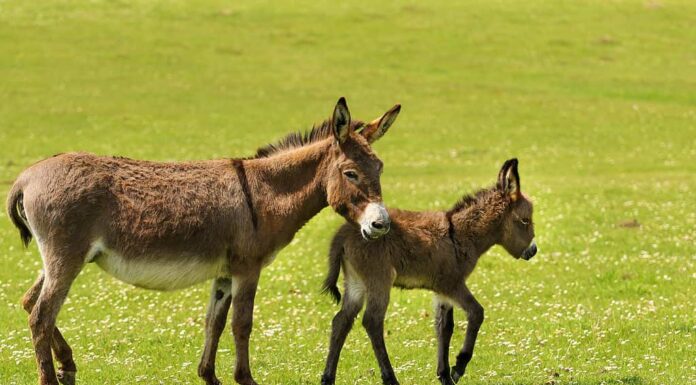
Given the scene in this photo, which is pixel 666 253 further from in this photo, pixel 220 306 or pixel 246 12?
pixel 246 12

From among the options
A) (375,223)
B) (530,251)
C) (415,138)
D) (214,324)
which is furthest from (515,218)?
(415,138)

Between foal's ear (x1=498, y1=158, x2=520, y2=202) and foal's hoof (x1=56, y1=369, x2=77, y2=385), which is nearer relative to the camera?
foal's hoof (x1=56, y1=369, x2=77, y2=385)

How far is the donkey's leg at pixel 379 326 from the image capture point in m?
10.8

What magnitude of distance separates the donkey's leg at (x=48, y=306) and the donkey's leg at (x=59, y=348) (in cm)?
61

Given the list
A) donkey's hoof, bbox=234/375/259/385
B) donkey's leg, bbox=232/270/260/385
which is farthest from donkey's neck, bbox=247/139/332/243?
donkey's hoof, bbox=234/375/259/385

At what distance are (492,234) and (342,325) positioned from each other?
2.48 metres

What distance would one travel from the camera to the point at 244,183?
10.8m

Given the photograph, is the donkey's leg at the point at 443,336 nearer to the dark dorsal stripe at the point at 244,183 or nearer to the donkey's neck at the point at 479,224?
the donkey's neck at the point at 479,224

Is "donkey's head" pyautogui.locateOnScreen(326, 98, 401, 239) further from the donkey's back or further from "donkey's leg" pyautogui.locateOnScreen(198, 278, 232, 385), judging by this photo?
"donkey's leg" pyautogui.locateOnScreen(198, 278, 232, 385)

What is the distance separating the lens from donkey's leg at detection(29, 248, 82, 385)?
32.1 ft

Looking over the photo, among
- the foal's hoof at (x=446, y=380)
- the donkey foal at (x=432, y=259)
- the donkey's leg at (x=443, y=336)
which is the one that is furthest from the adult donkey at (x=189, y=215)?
the foal's hoof at (x=446, y=380)

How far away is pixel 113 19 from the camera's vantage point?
190 feet

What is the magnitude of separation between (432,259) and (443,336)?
89cm

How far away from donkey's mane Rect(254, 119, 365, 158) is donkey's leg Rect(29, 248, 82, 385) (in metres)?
2.59
